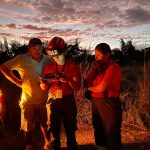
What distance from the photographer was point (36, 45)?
6.98 m

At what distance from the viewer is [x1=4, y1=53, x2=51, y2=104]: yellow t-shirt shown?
702cm

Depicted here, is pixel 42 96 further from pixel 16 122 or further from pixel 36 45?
pixel 16 122

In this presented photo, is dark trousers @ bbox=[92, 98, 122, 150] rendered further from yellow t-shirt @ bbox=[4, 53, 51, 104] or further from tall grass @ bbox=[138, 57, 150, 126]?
tall grass @ bbox=[138, 57, 150, 126]

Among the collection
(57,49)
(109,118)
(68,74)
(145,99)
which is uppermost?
(57,49)

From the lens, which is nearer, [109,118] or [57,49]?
[109,118]

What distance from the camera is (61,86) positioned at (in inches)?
251

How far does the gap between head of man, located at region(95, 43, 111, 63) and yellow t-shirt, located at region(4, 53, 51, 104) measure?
1393 millimetres

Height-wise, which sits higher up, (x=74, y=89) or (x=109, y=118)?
(x=74, y=89)

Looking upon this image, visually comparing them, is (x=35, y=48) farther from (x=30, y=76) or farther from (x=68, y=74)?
(x=68, y=74)

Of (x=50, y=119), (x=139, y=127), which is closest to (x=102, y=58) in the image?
(x=50, y=119)

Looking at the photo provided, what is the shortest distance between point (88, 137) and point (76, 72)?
2.15m

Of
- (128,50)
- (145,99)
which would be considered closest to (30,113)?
(145,99)

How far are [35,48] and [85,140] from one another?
2.11 metres

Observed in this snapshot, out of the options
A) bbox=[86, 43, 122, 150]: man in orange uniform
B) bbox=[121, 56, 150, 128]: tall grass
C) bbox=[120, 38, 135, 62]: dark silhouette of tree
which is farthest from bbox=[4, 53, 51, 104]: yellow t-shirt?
bbox=[120, 38, 135, 62]: dark silhouette of tree
